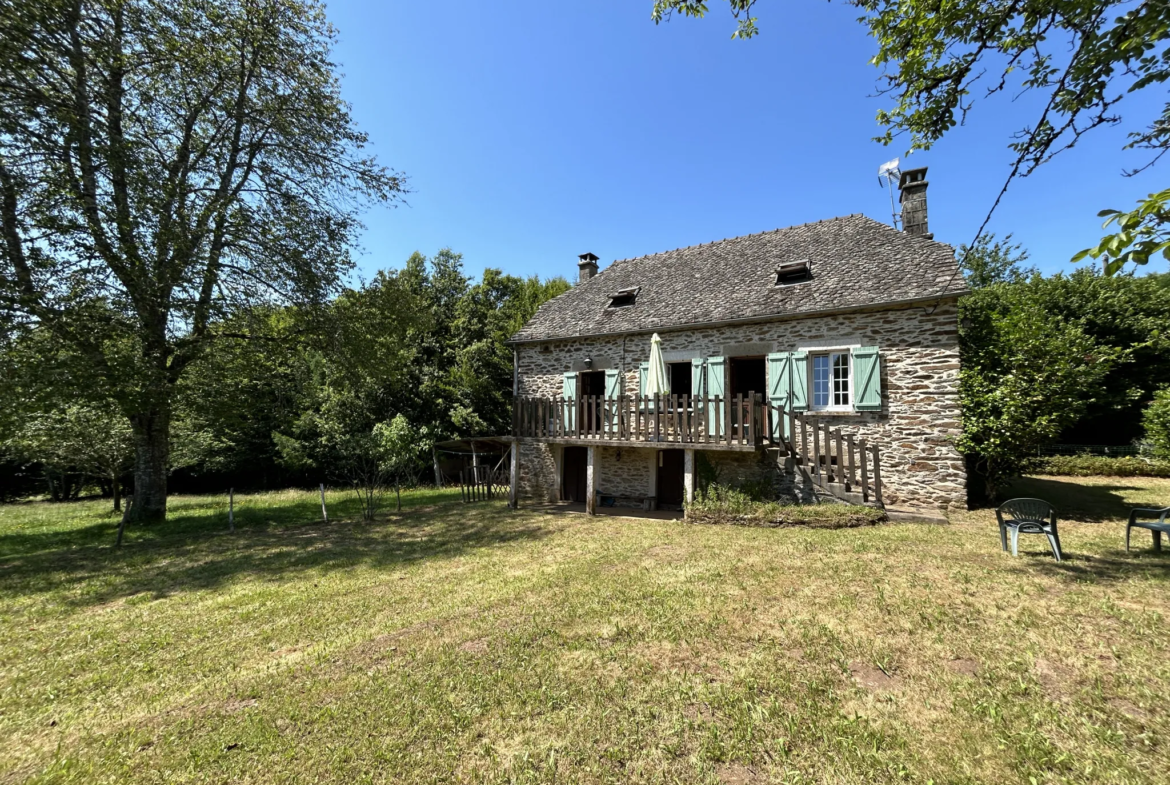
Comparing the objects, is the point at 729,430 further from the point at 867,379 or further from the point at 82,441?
the point at 82,441

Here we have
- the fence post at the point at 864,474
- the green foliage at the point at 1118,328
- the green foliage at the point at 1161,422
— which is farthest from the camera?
the green foliage at the point at 1118,328

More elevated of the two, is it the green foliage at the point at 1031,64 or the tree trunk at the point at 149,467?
the green foliage at the point at 1031,64

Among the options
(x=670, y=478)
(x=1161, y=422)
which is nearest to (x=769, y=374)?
(x=670, y=478)

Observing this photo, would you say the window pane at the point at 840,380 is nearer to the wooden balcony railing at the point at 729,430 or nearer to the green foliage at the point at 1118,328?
the wooden balcony railing at the point at 729,430

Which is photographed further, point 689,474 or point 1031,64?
point 689,474

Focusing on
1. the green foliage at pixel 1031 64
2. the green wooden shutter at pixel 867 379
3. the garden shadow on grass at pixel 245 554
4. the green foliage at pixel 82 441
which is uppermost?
the green foliage at pixel 1031 64

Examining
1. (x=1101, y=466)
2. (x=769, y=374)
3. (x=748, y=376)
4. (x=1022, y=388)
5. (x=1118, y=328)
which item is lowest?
(x=1101, y=466)

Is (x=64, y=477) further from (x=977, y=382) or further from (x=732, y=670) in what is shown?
(x=977, y=382)

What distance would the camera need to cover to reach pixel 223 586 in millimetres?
5922

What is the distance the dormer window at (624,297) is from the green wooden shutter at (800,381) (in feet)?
16.2

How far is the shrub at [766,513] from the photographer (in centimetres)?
758

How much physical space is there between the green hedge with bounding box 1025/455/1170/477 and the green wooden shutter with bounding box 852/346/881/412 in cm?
828

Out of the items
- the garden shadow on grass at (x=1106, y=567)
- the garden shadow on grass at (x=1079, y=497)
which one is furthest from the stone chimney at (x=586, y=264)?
the garden shadow on grass at (x=1106, y=567)

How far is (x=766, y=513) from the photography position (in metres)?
7.96
